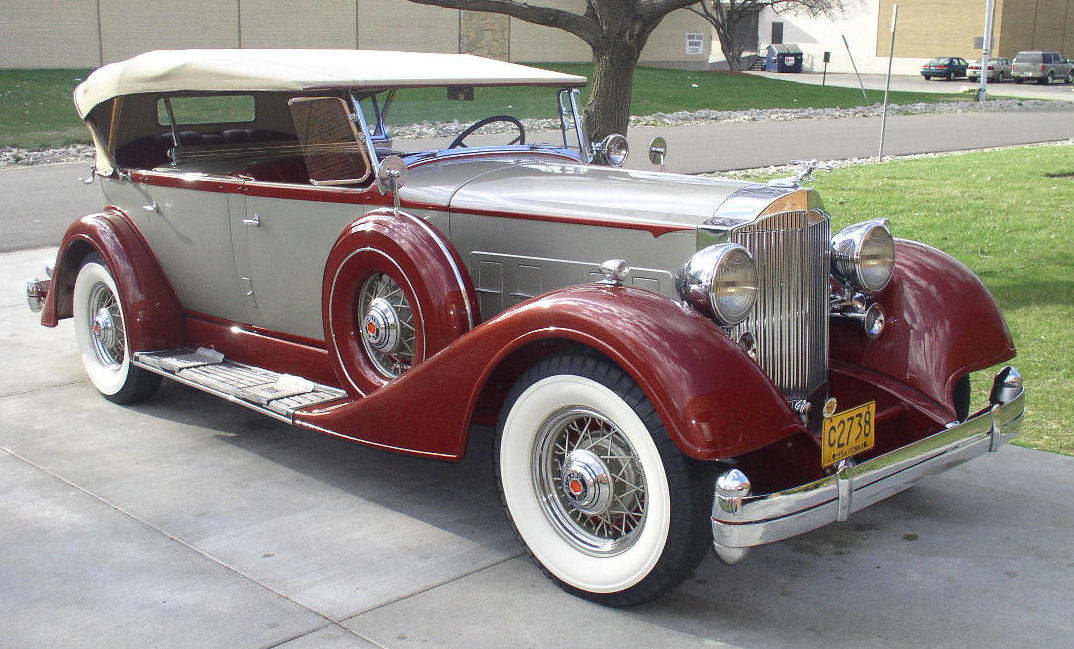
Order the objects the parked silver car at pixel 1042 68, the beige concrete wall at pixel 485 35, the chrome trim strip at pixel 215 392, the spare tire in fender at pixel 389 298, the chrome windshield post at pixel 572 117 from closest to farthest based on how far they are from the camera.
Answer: the spare tire in fender at pixel 389 298
the chrome trim strip at pixel 215 392
the chrome windshield post at pixel 572 117
the beige concrete wall at pixel 485 35
the parked silver car at pixel 1042 68

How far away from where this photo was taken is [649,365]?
2854 millimetres

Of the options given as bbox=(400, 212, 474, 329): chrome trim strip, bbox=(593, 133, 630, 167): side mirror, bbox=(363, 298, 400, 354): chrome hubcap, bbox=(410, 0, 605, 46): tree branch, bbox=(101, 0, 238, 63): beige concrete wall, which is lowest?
bbox=(363, 298, 400, 354): chrome hubcap

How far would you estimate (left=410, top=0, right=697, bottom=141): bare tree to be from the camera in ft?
24.3

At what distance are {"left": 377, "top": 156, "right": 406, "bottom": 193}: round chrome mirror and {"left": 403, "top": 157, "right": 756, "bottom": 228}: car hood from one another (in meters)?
0.16

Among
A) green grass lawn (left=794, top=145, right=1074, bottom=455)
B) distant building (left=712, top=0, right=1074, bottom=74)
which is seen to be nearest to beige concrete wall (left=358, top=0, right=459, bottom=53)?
green grass lawn (left=794, top=145, right=1074, bottom=455)

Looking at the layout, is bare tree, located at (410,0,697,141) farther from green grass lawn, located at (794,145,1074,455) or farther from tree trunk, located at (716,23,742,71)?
tree trunk, located at (716,23,742,71)

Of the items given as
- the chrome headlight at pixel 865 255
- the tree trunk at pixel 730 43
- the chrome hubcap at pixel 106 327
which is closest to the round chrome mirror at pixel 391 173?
the chrome headlight at pixel 865 255

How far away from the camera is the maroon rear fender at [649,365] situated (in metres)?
2.82

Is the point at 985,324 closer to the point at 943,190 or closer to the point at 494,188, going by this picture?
the point at 494,188

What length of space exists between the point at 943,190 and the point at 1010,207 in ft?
4.04

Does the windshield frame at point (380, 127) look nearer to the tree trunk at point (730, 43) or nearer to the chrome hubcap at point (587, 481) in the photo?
the chrome hubcap at point (587, 481)

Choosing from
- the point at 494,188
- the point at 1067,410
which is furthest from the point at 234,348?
the point at 1067,410

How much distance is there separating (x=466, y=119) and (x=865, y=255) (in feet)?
6.05

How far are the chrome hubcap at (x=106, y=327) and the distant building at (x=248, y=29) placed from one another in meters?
23.0
